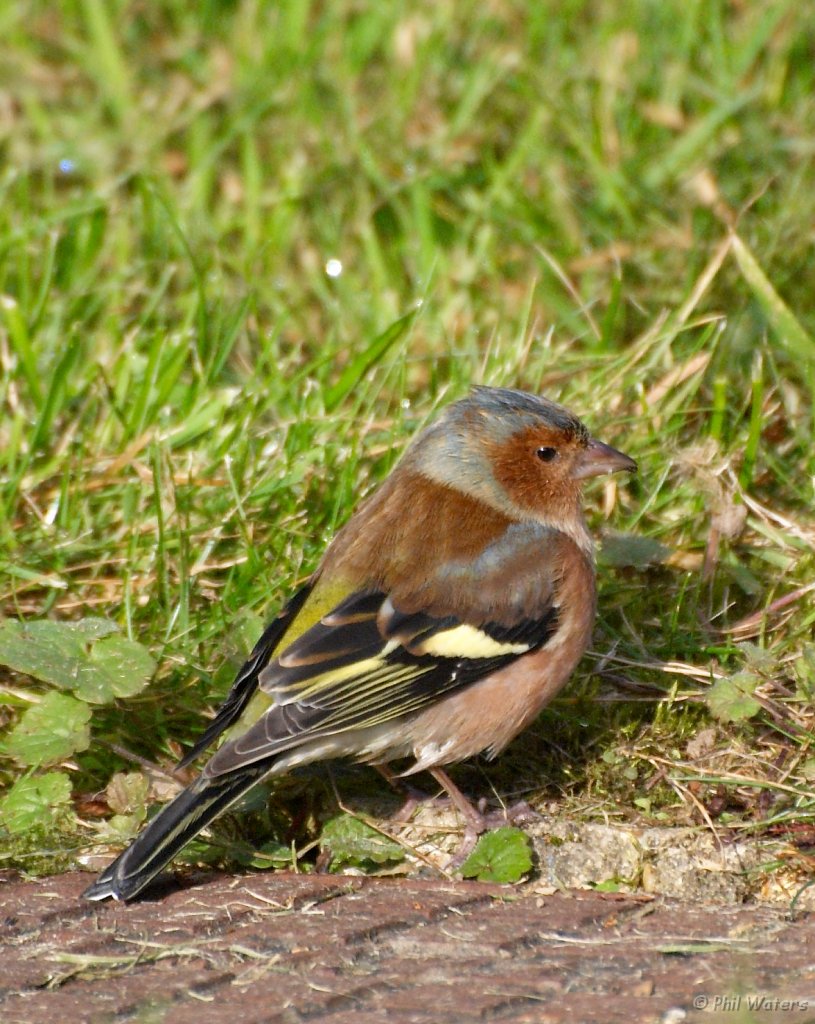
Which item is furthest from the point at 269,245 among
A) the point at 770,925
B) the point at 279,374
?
the point at 770,925

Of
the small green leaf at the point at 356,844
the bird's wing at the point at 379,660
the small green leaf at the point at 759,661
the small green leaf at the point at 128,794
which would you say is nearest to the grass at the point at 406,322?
the small green leaf at the point at 759,661

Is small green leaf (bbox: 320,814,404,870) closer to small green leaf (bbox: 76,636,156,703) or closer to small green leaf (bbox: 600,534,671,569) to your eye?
small green leaf (bbox: 76,636,156,703)

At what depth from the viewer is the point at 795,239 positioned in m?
5.54

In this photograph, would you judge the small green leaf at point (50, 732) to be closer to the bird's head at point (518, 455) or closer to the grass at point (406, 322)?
the grass at point (406, 322)

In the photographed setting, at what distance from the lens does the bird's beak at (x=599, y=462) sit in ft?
13.2

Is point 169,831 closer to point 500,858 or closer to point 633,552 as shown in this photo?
point 500,858

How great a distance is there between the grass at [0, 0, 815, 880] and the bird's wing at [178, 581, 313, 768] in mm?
219

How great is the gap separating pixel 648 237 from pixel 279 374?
1.72 meters

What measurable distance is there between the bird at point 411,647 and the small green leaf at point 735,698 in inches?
13.1

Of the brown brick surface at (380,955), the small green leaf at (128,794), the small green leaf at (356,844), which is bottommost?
the small green leaf at (356,844)

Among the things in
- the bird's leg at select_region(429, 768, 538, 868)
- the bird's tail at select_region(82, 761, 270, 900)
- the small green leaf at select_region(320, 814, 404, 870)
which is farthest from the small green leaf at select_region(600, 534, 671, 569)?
the bird's tail at select_region(82, 761, 270, 900)

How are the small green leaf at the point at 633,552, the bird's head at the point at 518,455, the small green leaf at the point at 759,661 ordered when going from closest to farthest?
the small green leaf at the point at 759,661 → the bird's head at the point at 518,455 → the small green leaf at the point at 633,552

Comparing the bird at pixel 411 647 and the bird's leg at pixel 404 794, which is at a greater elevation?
the bird at pixel 411 647

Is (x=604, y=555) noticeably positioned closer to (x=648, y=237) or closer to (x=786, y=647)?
(x=786, y=647)
